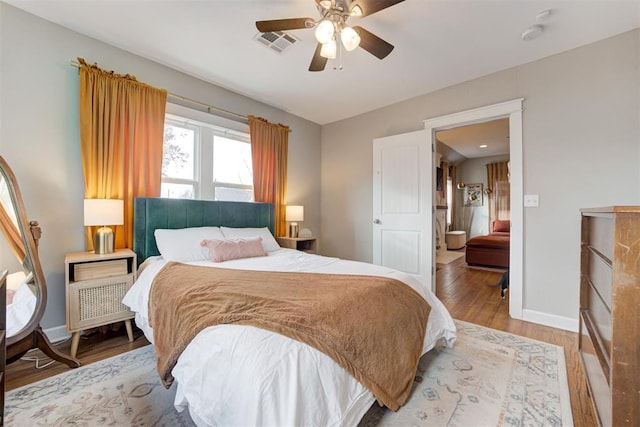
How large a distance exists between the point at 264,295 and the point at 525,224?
2.75m

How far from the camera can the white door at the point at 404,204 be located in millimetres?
3301

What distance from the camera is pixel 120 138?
246 cm

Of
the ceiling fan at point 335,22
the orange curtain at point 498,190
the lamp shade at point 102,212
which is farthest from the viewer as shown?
the orange curtain at point 498,190

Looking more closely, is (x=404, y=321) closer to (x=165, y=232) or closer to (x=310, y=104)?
(x=165, y=232)

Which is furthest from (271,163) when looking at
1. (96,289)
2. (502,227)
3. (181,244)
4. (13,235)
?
(502,227)

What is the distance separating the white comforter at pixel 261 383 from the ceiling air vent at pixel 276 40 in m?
2.33

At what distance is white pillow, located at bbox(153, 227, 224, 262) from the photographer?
2396 millimetres

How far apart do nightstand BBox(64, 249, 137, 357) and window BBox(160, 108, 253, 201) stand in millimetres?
927

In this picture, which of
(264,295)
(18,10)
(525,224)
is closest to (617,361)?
(264,295)

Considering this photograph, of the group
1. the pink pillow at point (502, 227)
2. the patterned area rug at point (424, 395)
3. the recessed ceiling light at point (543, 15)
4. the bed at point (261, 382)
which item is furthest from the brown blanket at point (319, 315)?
the pink pillow at point (502, 227)

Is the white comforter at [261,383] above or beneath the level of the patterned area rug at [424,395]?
above

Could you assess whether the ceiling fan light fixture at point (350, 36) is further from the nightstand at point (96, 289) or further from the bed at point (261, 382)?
the nightstand at point (96, 289)

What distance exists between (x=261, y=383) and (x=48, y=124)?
273cm

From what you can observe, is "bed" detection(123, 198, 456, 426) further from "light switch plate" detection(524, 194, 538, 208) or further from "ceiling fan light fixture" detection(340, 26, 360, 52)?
"light switch plate" detection(524, 194, 538, 208)
